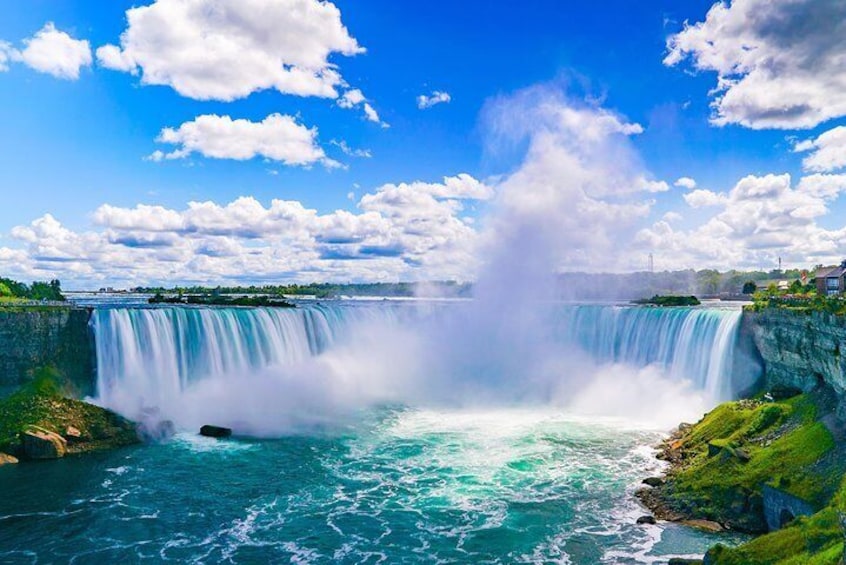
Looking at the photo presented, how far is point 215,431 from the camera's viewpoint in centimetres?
2798

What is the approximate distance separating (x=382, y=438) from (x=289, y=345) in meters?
12.8

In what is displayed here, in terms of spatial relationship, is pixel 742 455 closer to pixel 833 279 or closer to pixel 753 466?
pixel 753 466

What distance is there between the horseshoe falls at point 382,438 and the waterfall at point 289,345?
4.3 inches

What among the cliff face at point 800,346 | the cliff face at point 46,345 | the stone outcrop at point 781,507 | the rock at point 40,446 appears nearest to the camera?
the stone outcrop at point 781,507

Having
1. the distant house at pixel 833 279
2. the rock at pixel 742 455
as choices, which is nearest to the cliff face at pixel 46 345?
the rock at pixel 742 455

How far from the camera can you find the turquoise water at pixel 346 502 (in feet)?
52.9

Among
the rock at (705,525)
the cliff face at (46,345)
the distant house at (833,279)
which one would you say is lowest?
the rock at (705,525)

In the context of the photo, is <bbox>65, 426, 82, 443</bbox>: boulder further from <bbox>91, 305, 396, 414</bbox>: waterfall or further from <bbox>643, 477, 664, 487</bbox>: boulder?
<bbox>643, 477, 664, 487</bbox>: boulder

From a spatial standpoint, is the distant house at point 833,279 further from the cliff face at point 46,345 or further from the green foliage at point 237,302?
the cliff face at point 46,345

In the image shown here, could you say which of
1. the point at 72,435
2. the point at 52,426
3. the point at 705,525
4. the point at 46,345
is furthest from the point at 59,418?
the point at 705,525

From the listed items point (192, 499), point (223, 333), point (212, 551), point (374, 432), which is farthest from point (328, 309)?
point (212, 551)

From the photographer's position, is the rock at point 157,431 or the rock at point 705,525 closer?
the rock at point 705,525

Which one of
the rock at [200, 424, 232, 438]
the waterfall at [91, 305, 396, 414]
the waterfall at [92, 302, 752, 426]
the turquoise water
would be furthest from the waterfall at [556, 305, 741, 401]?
the rock at [200, 424, 232, 438]

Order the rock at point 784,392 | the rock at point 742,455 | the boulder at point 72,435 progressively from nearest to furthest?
the rock at point 742,455 < the rock at point 784,392 < the boulder at point 72,435
